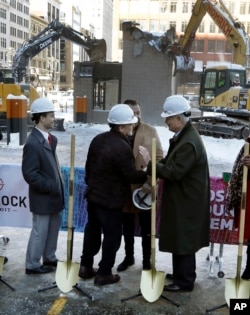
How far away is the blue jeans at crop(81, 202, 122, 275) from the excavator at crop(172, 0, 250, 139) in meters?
12.0

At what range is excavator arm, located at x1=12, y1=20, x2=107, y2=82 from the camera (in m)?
26.2

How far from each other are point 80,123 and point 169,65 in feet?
17.0

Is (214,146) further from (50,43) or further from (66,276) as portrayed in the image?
(50,43)

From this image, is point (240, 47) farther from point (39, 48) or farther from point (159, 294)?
point (159, 294)

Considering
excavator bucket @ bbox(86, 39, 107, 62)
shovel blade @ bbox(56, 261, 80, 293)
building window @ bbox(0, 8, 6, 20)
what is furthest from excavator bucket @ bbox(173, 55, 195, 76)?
building window @ bbox(0, 8, 6, 20)

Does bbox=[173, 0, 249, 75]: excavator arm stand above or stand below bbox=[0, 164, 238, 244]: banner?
above

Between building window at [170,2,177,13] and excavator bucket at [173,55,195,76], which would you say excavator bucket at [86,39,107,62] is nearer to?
excavator bucket at [173,55,195,76]

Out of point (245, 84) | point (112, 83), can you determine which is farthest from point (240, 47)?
point (112, 83)

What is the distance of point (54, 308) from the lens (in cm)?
462

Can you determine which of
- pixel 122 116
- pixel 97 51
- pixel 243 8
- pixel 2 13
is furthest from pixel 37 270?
pixel 2 13

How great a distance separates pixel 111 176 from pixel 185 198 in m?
0.75

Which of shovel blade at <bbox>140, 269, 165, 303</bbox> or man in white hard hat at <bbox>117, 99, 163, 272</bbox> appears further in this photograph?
man in white hard hat at <bbox>117, 99, 163, 272</bbox>

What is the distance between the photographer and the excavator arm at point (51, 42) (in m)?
26.2

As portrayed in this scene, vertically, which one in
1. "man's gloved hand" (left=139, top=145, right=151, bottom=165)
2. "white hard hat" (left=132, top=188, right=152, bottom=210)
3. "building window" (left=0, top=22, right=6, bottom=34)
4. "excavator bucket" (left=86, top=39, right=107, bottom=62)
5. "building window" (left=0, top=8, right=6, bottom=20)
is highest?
"building window" (left=0, top=8, right=6, bottom=20)
